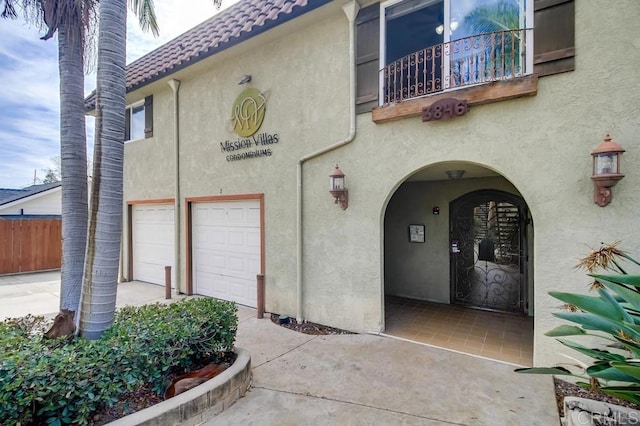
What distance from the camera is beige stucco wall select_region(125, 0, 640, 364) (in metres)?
3.96

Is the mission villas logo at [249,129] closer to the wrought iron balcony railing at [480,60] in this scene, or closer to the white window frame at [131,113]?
the wrought iron balcony railing at [480,60]

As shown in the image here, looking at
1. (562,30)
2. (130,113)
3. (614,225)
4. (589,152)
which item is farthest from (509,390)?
(130,113)

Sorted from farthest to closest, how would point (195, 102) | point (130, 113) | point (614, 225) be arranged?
point (130, 113), point (195, 102), point (614, 225)

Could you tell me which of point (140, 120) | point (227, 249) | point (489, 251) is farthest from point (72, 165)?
point (489, 251)

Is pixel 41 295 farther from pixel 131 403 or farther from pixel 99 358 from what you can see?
pixel 99 358

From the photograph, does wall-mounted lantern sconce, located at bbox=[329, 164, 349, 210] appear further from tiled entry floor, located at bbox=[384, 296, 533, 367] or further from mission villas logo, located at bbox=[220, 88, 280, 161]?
tiled entry floor, located at bbox=[384, 296, 533, 367]

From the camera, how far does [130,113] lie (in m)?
10.5

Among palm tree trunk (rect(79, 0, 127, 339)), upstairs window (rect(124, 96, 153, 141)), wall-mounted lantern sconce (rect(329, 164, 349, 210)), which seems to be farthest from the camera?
upstairs window (rect(124, 96, 153, 141))

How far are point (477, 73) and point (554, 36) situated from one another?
969 mm

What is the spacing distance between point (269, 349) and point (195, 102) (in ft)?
21.5

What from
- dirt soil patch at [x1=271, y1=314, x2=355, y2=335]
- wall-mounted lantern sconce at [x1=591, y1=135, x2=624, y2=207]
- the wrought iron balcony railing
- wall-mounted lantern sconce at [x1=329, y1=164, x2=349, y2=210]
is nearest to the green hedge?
dirt soil patch at [x1=271, y1=314, x2=355, y2=335]

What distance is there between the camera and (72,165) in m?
4.25

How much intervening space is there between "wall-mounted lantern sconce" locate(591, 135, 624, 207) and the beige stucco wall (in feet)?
0.49

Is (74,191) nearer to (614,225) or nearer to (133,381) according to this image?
(133,381)
